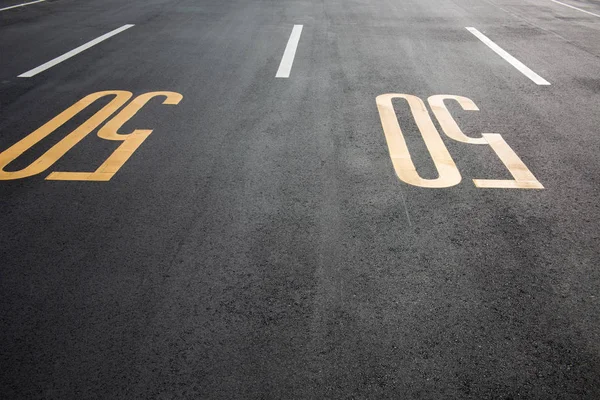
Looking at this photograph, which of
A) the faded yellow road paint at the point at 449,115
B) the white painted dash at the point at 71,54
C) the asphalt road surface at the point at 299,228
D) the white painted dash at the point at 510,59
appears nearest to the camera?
the asphalt road surface at the point at 299,228

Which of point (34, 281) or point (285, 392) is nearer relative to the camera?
point (285, 392)

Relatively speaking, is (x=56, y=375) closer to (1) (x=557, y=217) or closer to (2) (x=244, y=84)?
(1) (x=557, y=217)

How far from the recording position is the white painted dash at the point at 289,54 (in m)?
7.71

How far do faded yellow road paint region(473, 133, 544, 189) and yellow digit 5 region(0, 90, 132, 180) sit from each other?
454cm

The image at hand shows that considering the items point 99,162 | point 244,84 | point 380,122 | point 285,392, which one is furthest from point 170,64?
point 285,392

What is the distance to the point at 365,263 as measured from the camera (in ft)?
11.9

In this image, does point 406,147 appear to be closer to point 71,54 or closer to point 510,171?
point 510,171

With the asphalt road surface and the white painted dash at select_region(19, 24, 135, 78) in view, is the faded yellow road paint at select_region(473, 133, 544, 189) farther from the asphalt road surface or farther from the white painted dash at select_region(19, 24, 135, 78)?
the white painted dash at select_region(19, 24, 135, 78)

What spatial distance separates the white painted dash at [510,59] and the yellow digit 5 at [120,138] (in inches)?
222

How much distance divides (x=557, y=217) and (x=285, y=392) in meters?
2.98

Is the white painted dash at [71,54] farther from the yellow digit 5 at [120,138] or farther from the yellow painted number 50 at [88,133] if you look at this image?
the yellow digit 5 at [120,138]

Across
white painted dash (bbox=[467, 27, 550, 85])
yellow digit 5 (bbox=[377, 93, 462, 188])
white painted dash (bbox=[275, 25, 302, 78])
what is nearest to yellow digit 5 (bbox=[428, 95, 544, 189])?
yellow digit 5 (bbox=[377, 93, 462, 188])

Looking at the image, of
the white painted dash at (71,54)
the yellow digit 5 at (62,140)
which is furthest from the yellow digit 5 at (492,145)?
the white painted dash at (71,54)

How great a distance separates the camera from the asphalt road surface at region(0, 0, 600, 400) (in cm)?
281
